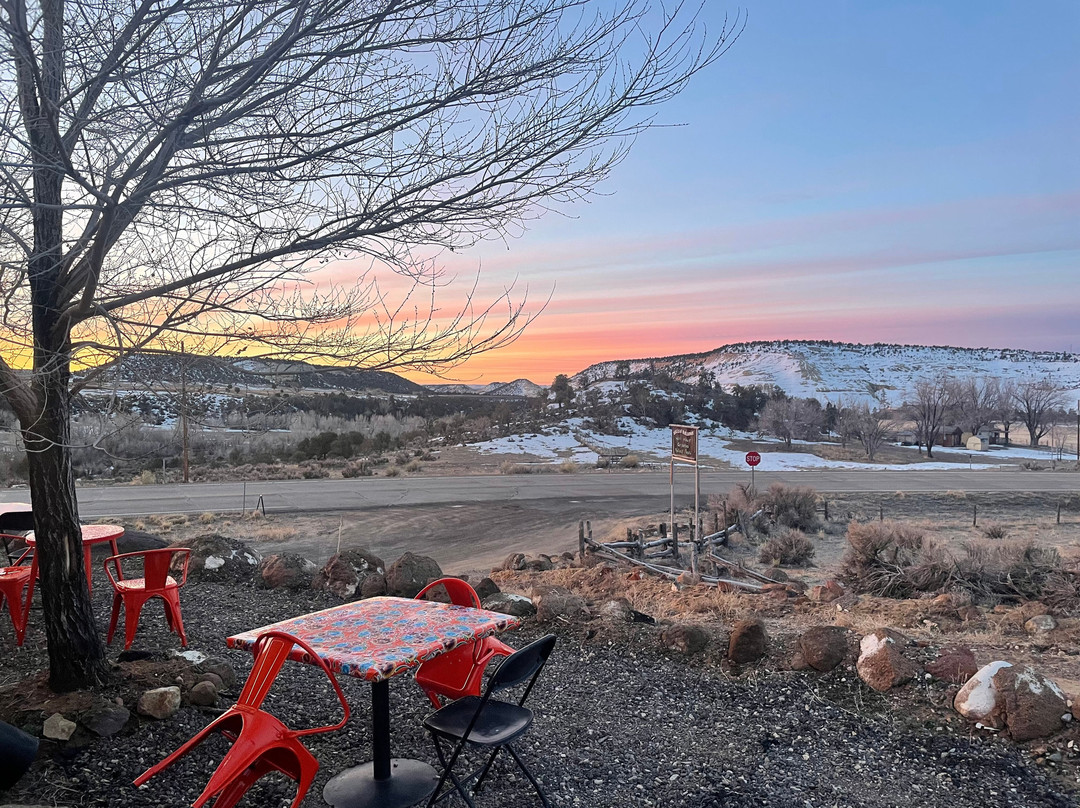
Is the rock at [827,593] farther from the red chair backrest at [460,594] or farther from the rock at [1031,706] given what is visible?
the red chair backrest at [460,594]

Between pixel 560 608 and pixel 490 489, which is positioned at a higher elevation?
pixel 560 608

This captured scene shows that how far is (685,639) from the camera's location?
5617 mm

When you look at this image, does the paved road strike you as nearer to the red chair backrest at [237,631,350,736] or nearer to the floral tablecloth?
the floral tablecloth

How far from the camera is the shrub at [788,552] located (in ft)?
51.6

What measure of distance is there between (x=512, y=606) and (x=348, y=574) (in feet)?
6.48

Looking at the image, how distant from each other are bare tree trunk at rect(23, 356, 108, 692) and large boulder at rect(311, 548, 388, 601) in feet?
11.3

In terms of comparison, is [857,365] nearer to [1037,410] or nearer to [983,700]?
[1037,410]

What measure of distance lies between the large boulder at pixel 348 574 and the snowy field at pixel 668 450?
30489 millimetres

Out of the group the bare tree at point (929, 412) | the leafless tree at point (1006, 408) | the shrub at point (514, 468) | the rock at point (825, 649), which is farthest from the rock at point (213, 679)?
the leafless tree at point (1006, 408)

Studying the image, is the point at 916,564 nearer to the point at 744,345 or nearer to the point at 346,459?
the point at 346,459

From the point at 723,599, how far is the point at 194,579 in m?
5.77

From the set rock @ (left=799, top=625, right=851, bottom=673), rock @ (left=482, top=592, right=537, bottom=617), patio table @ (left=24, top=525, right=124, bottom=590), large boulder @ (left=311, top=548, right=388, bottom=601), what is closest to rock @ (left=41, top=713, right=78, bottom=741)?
patio table @ (left=24, top=525, right=124, bottom=590)

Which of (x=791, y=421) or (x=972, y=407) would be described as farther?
(x=972, y=407)

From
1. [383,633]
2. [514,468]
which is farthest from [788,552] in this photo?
[514,468]
